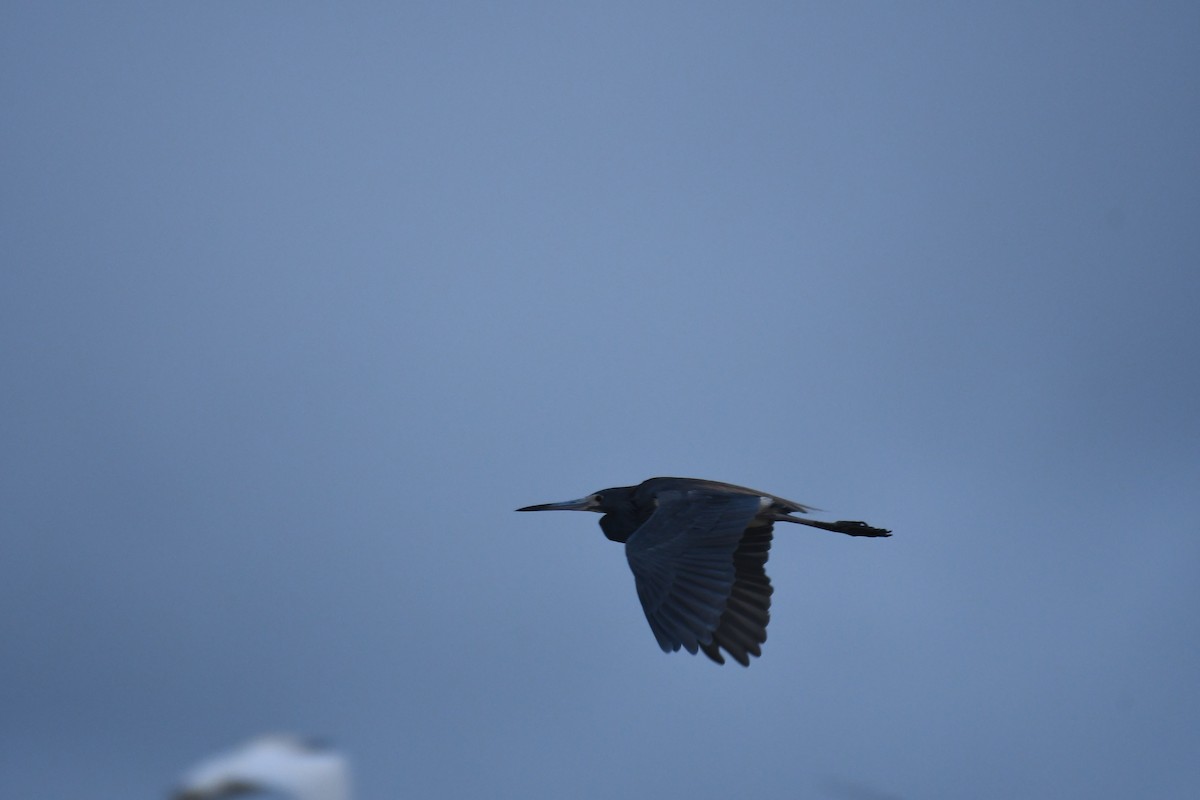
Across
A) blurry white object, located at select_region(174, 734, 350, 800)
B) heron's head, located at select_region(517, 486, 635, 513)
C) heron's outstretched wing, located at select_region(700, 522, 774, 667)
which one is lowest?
blurry white object, located at select_region(174, 734, 350, 800)

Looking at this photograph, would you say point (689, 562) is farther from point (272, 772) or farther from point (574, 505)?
point (272, 772)

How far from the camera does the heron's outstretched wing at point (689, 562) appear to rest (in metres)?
9.69

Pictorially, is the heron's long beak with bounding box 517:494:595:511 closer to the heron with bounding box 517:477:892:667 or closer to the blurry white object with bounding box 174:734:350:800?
the heron with bounding box 517:477:892:667

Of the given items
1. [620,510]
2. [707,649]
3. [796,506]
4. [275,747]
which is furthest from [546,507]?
[275,747]

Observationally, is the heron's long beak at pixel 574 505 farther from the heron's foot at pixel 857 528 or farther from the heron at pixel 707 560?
the heron's foot at pixel 857 528

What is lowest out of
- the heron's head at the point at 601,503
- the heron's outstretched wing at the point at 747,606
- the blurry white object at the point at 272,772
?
the blurry white object at the point at 272,772

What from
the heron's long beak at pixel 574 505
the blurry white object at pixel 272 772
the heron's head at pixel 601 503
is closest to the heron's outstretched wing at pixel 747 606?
the heron's head at pixel 601 503

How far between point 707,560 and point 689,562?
15 cm

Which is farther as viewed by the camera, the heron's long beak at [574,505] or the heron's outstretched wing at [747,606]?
the heron's long beak at [574,505]

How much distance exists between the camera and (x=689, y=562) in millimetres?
10148

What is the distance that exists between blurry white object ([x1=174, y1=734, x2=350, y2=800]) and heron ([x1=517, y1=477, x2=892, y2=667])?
651 centimetres

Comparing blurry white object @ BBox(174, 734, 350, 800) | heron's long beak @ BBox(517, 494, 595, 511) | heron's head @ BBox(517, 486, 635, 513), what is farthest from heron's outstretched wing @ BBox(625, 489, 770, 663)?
blurry white object @ BBox(174, 734, 350, 800)

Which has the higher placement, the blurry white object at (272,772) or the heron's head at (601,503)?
the heron's head at (601,503)

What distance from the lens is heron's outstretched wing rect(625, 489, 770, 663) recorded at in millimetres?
9688
